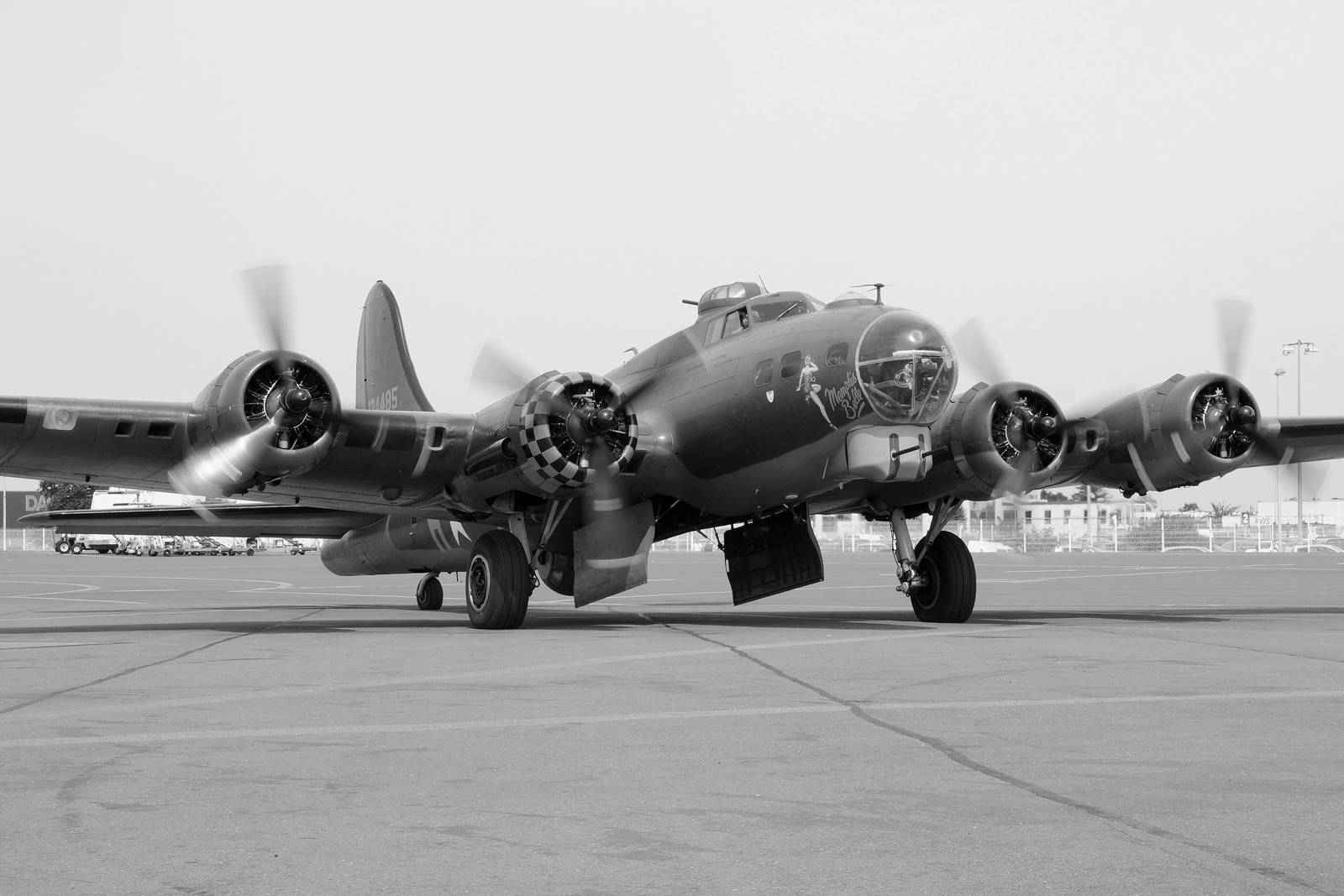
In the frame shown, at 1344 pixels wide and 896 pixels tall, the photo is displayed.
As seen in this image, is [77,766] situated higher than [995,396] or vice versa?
[995,396]

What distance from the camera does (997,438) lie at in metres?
18.0

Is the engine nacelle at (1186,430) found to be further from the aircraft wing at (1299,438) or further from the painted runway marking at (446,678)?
the painted runway marking at (446,678)

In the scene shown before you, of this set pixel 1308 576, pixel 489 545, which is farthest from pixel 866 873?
pixel 1308 576

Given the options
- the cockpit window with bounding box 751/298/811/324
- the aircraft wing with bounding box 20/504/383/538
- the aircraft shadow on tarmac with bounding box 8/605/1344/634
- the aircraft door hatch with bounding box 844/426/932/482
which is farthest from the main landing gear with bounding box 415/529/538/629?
the aircraft door hatch with bounding box 844/426/932/482

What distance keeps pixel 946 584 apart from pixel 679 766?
40.8 ft

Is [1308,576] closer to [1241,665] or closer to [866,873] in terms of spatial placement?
[1241,665]

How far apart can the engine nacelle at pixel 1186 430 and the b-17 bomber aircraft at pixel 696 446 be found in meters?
0.03

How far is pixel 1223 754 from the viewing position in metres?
6.82

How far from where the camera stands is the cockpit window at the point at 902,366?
15.8 metres

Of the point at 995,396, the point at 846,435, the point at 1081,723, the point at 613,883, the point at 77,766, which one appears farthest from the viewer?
the point at 995,396

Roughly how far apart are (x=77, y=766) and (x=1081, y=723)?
19.1ft

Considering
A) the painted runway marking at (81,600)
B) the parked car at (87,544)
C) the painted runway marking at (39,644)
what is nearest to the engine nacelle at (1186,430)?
the painted runway marking at (39,644)

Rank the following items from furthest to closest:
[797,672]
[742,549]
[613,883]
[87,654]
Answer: [742,549]
[87,654]
[797,672]
[613,883]

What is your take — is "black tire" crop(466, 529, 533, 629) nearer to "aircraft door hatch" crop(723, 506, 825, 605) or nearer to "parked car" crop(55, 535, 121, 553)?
"aircraft door hatch" crop(723, 506, 825, 605)
